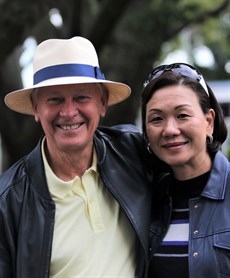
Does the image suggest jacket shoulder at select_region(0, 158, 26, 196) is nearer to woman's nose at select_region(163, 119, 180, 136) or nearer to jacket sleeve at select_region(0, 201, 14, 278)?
jacket sleeve at select_region(0, 201, 14, 278)

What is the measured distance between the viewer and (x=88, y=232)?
2744mm

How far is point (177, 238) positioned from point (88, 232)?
0.46 meters

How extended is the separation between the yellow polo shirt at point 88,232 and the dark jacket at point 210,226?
176 millimetres

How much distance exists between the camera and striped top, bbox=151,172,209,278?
2.63 meters

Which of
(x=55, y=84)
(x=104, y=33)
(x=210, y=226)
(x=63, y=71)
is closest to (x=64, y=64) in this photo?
(x=63, y=71)

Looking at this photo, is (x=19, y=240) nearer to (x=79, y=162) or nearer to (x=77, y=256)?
(x=77, y=256)

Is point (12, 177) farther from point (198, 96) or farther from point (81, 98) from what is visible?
point (198, 96)

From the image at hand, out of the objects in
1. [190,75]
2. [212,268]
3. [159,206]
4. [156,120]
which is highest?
[190,75]

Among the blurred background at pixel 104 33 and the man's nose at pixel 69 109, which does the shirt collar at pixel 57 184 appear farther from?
the blurred background at pixel 104 33

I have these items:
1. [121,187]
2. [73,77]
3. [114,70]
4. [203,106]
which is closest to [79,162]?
[121,187]

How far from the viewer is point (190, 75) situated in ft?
9.23

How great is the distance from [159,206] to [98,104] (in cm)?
67

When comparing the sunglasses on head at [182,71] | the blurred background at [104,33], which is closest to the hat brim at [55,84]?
the sunglasses on head at [182,71]

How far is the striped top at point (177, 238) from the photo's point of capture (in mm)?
2633
